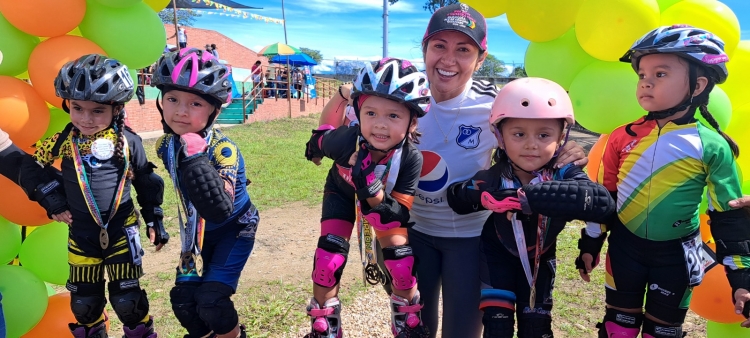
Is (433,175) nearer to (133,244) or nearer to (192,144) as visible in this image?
(192,144)

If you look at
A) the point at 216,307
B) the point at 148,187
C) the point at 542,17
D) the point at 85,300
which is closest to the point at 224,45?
the point at 148,187

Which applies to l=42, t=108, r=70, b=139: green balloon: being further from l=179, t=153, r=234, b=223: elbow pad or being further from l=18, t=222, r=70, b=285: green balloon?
l=179, t=153, r=234, b=223: elbow pad

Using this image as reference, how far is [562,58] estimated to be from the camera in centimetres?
413

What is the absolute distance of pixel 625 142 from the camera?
3.15 m

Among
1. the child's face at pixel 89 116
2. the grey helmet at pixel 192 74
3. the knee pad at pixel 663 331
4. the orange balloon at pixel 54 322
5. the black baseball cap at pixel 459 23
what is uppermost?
the black baseball cap at pixel 459 23

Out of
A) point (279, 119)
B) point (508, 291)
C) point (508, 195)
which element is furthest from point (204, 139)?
point (279, 119)

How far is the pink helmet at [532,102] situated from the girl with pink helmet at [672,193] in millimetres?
540

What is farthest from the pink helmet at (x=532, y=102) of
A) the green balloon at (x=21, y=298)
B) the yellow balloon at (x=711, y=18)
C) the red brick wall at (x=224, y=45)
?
the red brick wall at (x=224, y=45)

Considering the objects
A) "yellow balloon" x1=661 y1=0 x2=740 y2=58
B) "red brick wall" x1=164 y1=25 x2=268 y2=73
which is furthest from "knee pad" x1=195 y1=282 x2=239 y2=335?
"red brick wall" x1=164 y1=25 x2=268 y2=73

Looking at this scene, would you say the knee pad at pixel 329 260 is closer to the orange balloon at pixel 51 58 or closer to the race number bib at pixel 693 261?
the race number bib at pixel 693 261

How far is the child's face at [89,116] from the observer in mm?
3434

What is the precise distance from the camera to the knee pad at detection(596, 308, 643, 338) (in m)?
3.07

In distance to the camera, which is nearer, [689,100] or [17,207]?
[689,100]

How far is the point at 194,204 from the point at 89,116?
1228mm
